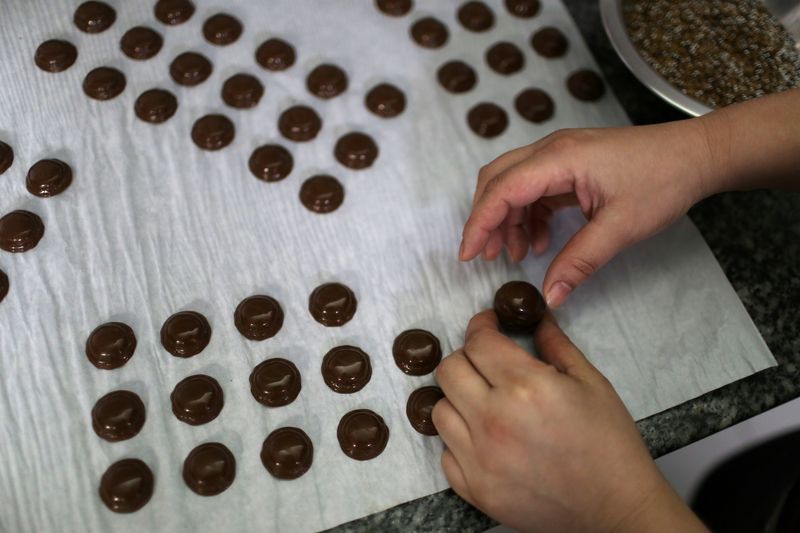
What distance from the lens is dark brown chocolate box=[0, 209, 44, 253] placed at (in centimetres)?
108

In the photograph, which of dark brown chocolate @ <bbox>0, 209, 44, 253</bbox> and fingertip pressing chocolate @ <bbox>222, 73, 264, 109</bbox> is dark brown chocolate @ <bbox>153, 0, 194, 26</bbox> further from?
dark brown chocolate @ <bbox>0, 209, 44, 253</bbox>

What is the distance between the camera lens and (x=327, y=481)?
3.13 feet

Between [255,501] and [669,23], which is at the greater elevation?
[669,23]

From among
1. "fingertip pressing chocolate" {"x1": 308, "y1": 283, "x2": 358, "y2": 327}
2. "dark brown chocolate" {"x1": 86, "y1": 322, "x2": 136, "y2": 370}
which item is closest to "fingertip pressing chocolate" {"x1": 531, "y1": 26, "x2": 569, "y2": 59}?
"fingertip pressing chocolate" {"x1": 308, "y1": 283, "x2": 358, "y2": 327}

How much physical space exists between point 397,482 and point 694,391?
46cm

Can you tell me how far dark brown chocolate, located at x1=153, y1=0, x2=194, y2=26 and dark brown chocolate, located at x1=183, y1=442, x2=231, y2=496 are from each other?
80cm

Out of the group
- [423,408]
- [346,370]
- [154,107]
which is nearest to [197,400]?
[346,370]

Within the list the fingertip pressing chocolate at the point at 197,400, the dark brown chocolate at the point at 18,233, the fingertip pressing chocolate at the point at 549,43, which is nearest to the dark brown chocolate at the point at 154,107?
the dark brown chocolate at the point at 18,233

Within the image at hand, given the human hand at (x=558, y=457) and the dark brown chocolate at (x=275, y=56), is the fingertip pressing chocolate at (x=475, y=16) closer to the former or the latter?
the dark brown chocolate at (x=275, y=56)

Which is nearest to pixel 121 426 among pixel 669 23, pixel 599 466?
pixel 599 466

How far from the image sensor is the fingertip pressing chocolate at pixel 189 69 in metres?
1.26

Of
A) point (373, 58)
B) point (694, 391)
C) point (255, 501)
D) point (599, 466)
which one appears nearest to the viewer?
point (599, 466)

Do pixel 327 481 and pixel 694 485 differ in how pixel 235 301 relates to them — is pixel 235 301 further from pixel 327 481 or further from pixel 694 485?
pixel 694 485

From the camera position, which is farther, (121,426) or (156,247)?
(156,247)
